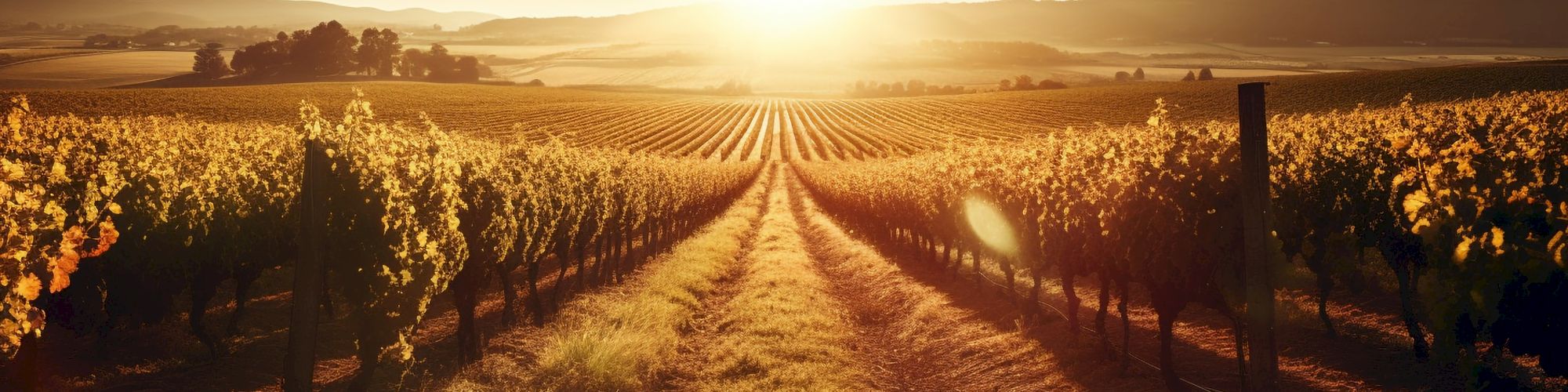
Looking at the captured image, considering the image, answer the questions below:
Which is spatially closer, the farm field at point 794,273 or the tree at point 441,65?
the farm field at point 794,273

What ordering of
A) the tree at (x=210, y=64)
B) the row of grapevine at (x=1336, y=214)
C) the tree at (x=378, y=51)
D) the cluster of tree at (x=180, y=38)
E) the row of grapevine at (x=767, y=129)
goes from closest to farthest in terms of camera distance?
the row of grapevine at (x=1336, y=214)
the row of grapevine at (x=767, y=129)
the tree at (x=210, y=64)
the cluster of tree at (x=180, y=38)
the tree at (x=378, y=51)

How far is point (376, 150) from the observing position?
1067cm

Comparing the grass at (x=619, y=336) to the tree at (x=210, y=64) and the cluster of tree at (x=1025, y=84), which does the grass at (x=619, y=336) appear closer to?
the tree at (x=210, y=64)

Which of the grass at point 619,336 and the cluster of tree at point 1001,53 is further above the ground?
the cluster of tree at point 1001,53

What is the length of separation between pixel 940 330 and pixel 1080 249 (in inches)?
130

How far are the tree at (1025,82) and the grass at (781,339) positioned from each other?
109294mm

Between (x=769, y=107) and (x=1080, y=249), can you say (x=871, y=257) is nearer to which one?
(x=1080, y=249)

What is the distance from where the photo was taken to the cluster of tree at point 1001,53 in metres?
145

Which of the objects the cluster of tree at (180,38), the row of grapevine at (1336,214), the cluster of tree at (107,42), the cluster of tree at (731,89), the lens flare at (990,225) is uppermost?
the cluster of tree at (180,38)

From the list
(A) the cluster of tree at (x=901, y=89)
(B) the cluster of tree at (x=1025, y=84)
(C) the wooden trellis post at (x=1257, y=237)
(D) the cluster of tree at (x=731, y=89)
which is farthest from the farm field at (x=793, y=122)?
(D) the cluster of tree at (x=731, y=89)

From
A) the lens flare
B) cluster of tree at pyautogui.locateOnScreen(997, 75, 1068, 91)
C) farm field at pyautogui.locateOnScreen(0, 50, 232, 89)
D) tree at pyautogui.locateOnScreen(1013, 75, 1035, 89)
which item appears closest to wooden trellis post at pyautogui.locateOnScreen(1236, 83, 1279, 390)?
the lens flare

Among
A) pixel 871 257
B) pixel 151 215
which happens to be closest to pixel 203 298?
pixel 151 215

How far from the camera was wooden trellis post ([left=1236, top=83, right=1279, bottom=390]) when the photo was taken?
6973 mm

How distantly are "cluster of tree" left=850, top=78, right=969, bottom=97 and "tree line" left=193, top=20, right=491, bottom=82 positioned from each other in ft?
237
